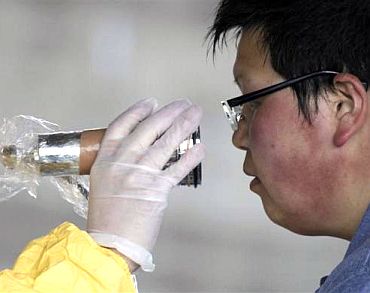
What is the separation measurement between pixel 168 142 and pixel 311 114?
222mm

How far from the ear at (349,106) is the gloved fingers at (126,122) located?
1.02 ft

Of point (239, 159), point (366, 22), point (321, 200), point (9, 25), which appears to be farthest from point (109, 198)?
point (9, 25)

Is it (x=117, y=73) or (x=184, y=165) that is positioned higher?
(x=117, y=73)

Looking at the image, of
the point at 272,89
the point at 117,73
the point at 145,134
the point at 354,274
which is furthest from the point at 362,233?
the point at 117,73

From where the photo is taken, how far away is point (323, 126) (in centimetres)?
94

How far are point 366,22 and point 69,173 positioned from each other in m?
0.52

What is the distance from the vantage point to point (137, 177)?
986mm

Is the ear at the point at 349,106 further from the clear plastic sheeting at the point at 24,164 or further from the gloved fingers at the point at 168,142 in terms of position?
the clear plastic sheeting at the point at 24,164

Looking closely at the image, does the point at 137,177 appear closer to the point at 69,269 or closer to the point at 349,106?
the point at 69,269

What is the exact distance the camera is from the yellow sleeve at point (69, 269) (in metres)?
0.86

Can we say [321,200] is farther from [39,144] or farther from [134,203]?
[39,144]

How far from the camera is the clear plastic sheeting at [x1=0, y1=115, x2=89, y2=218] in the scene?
107 centimetres

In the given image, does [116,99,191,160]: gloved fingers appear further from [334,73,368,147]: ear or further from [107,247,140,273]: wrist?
[334,73,368,147]: ear

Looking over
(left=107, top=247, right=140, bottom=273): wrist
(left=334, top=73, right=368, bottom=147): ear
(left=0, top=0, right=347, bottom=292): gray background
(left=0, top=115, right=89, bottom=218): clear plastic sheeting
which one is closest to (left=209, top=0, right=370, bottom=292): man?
(left=334, top=73, right=368, bottom=147): ear
